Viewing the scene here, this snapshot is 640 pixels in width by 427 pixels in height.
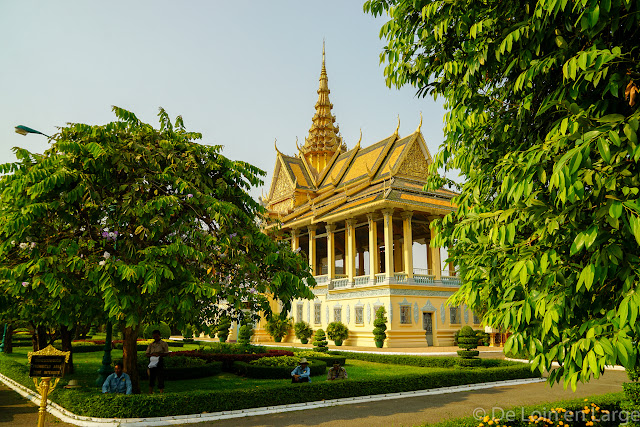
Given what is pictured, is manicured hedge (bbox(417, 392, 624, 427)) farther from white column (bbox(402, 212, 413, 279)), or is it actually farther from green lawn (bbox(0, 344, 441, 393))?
white column (bbox(402, 212, 413, 279))

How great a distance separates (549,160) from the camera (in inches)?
168

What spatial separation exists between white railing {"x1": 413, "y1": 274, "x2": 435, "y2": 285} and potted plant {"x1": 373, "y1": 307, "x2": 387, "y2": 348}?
3.10 m

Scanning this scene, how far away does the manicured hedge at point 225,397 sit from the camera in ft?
28.5

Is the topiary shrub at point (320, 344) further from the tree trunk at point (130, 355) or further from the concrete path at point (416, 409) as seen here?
the tree trunk at point (130, 355)

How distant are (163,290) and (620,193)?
8.25m

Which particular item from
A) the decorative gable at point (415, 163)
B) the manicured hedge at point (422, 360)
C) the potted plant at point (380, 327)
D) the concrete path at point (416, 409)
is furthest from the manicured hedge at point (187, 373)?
the decorative gable at point (415, 163)

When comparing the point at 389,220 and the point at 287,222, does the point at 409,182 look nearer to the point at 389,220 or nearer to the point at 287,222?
the point at 389,220

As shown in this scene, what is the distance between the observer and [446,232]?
19.3 ft

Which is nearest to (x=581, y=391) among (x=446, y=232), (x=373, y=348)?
(x=446, y=232)

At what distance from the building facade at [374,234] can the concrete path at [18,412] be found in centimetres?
1202

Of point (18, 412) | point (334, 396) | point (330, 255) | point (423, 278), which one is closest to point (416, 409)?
point (334, 396)

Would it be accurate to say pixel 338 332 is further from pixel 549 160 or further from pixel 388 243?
pixel 549 160

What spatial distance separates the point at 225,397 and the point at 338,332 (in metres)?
20.1

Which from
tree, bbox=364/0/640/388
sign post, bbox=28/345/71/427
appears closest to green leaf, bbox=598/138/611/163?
tree, bbox=364/0/640/388
